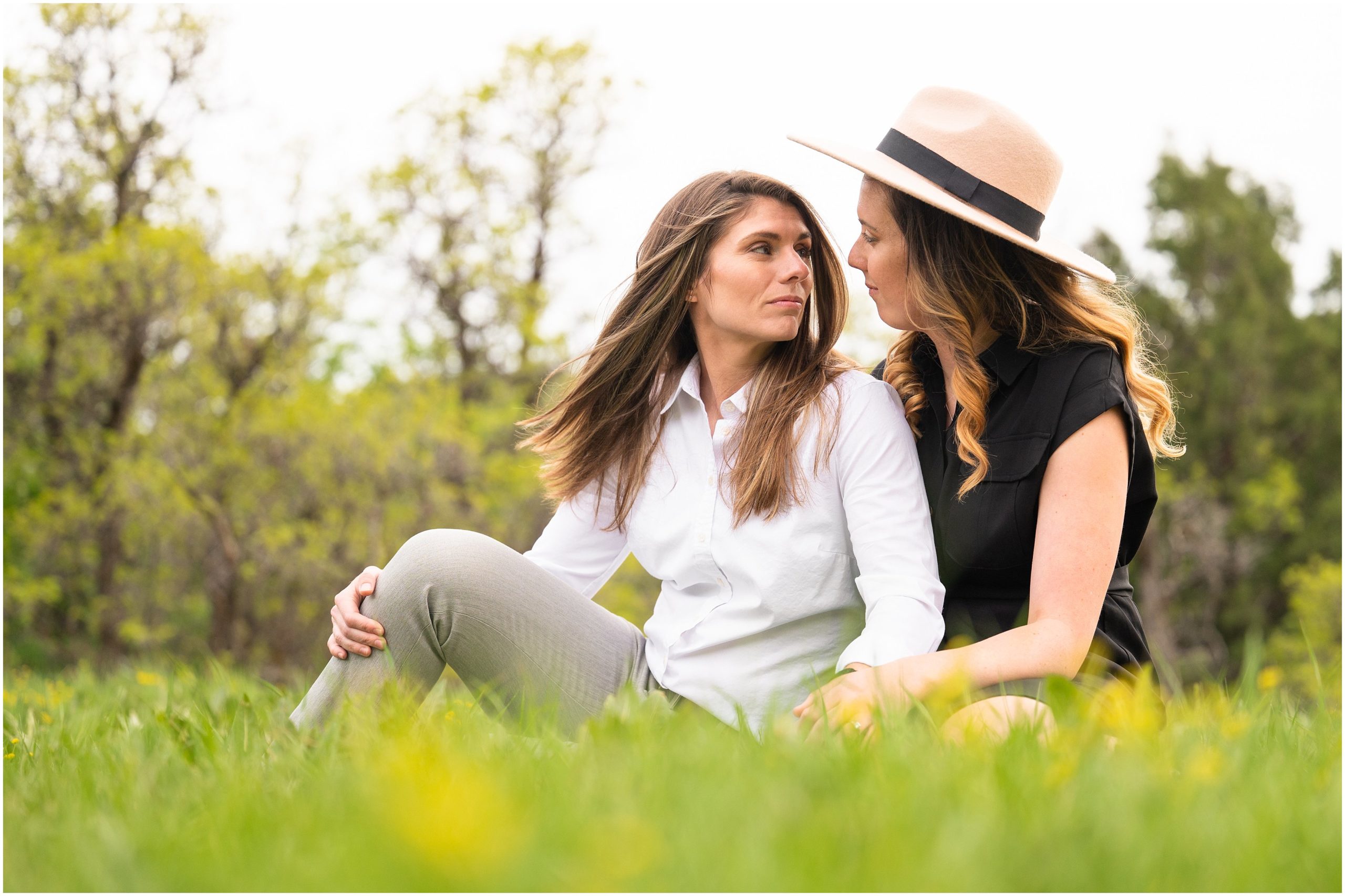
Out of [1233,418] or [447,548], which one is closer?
[447,548]

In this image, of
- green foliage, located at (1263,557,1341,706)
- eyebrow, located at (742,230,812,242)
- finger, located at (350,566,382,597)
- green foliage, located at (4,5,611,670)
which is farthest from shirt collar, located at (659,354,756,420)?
green foliage, located at (1263,557,1341,706)

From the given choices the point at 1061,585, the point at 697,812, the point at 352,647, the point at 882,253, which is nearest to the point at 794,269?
the point at 882,253

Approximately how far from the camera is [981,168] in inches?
97.1

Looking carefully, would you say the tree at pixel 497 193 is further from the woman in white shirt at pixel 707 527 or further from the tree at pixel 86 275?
the woman in white shirt at pixel 707 527

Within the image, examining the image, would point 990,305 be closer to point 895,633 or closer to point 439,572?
point 895,633

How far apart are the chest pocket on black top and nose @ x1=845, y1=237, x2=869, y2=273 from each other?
537 mm

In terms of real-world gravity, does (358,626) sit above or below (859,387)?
below

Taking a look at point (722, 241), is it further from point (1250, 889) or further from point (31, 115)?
point (31, 115)

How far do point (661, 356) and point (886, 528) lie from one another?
827 millimetres

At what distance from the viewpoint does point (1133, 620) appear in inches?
94.0

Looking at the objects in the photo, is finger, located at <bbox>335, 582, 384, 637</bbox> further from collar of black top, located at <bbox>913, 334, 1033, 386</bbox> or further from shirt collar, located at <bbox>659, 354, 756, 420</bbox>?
collar of black top, located at <bbox>913, 334, 1033, 386</bbox>

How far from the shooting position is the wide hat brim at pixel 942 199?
2.38 meters

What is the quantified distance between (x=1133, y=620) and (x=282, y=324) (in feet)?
26.5

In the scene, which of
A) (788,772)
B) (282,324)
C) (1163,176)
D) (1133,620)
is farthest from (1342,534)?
(788,772)
